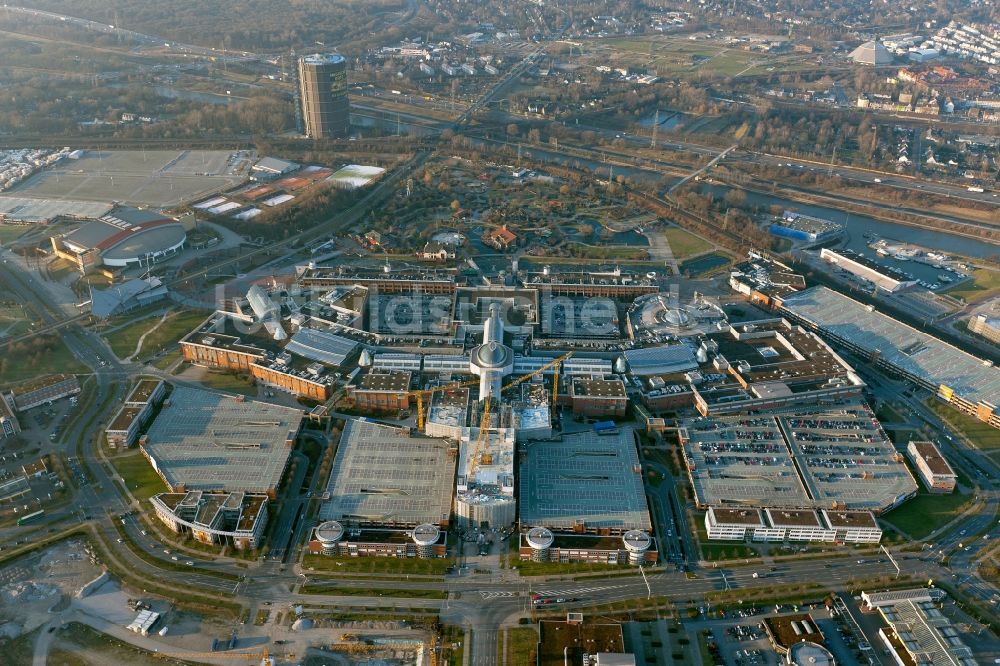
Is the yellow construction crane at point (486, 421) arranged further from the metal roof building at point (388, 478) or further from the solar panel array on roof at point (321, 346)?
the solar panel array on roof at point (321, 346)

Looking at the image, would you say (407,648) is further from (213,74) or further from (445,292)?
(213,74)

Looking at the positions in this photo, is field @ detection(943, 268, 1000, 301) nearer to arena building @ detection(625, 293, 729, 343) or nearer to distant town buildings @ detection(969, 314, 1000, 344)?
distant town buildings @ detection(969, 314, 1000, 344)

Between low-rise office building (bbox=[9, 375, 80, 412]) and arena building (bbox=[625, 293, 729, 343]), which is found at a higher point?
arena building (bbox=[625, 293, 729, 343])

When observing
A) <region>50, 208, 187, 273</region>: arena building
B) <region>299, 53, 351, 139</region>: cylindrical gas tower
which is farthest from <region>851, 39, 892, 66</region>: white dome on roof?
<region>50, 208, 187, 273</region>: arena building

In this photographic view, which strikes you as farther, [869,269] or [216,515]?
[869,269]

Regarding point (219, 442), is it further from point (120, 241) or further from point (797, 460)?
point (797, 460)

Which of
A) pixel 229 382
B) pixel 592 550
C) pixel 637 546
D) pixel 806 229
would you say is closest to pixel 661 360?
pixel 637 546
